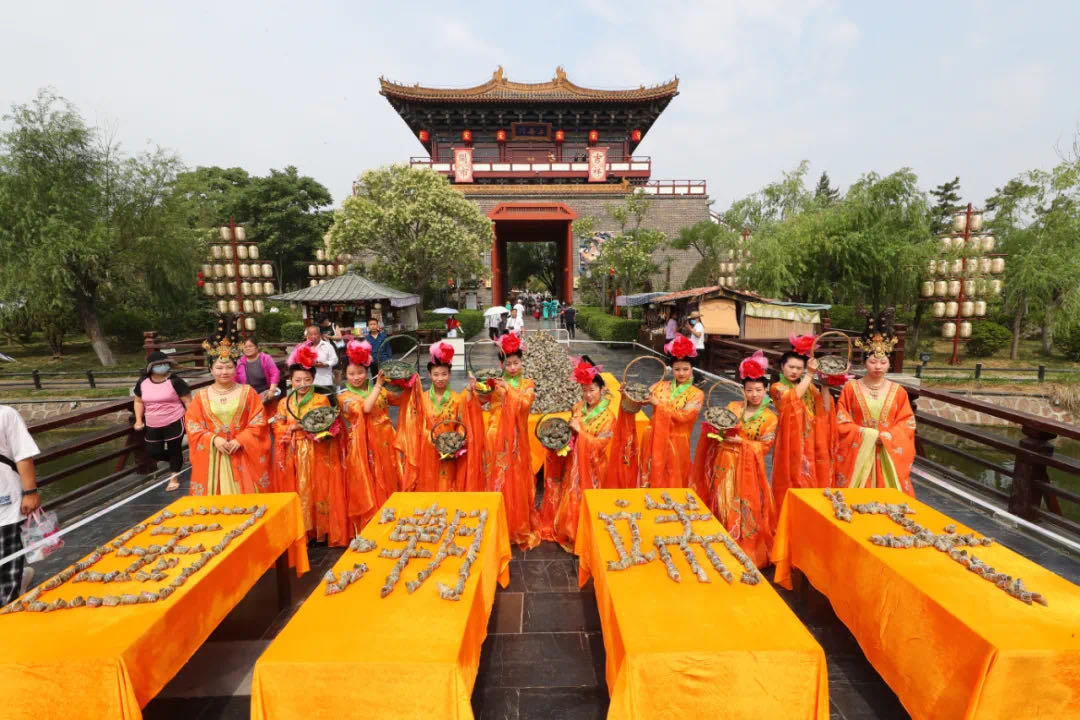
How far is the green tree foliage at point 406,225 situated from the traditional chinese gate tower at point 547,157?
26.4 ft

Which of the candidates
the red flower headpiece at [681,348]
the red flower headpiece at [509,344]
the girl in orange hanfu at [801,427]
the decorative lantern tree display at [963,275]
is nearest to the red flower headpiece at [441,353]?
the red flower headpiece at [509,344]

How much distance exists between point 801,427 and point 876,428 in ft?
1.90

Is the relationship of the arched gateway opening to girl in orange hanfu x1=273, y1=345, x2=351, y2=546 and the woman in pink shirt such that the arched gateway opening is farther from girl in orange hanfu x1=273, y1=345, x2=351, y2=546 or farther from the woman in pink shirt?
girl in orange hanfu x1=273, y1=345, x2=351, y2=546

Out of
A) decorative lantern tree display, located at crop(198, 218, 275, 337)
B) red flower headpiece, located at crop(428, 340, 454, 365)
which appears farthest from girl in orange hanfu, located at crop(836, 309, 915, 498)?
decorative lantern tree display, located at crop(198, 218, 275, 337)

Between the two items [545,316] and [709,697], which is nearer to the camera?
[709,697]

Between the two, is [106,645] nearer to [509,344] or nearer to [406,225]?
[509,344]

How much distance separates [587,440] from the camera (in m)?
4.10

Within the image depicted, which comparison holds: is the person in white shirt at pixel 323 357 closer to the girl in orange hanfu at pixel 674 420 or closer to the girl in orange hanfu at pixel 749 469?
the girl in orange hanfu at pixel 674 420

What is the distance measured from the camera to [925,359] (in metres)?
13.8

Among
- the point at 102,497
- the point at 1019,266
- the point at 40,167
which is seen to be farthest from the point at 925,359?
the point at 40,167

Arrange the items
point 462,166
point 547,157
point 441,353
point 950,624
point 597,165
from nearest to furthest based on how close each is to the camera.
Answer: point 950,624
point 441,353
point 462,166
point 597,165
point 547,157

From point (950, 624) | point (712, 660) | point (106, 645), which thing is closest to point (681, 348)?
point (950, 624)

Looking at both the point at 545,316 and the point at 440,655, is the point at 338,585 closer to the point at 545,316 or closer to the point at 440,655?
the point at 440,655

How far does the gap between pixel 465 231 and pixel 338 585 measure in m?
18.9
